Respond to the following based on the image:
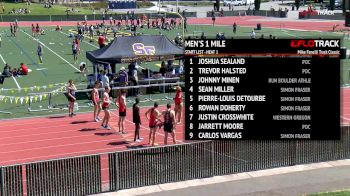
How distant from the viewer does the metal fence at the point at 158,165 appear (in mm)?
14273

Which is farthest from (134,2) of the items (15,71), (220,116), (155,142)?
(220,116)

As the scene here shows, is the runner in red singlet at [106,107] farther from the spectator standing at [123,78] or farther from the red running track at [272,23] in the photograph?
the red running track at [272,23]

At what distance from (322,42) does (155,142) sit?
9641 mm

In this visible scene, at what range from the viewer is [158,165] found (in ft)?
51.2

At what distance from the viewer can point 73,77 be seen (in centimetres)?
3378

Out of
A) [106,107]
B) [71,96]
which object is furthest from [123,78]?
[106,107]

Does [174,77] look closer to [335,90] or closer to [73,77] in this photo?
[73,77]

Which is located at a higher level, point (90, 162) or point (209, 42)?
point (209, 42)

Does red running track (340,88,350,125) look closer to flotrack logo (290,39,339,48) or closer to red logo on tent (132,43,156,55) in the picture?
red logo on tent (132,43,156,55)
